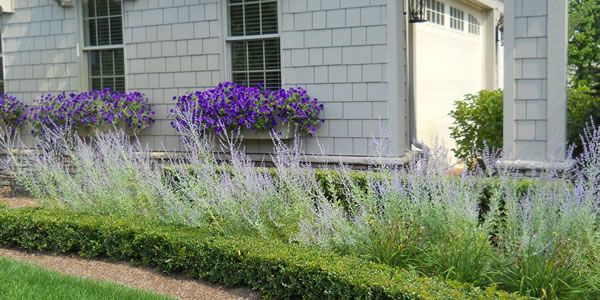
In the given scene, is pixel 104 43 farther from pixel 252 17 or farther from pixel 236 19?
pixel 252 17

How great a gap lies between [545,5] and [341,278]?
449 centimetres

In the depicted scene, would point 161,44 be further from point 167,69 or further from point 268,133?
point 268,133

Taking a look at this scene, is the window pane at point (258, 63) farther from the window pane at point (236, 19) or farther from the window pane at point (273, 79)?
the window pane at point (236, 19)

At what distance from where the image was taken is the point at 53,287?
5289mm

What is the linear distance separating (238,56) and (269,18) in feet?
2.24

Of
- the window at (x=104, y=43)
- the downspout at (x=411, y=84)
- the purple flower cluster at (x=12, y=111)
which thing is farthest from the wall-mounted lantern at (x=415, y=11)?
the purple flower cluster at (x=12, y=111)

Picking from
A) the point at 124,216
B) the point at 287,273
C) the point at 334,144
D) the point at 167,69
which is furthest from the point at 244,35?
the point at 287,273

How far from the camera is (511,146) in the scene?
7844 mm

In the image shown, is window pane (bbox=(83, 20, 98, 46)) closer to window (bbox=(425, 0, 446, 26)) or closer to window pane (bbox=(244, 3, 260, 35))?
window pane (bbox=(244, 3, 260, 35))

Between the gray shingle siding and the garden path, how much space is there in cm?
303

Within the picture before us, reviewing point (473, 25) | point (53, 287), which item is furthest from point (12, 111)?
point (473, 25)

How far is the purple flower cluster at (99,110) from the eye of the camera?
32.1ft

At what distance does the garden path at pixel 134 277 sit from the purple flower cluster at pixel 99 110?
11.1ft

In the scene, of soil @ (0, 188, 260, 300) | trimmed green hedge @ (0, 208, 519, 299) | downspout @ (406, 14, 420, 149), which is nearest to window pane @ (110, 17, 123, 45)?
trimmed green hedge @ (0, 208, 519, 299)
